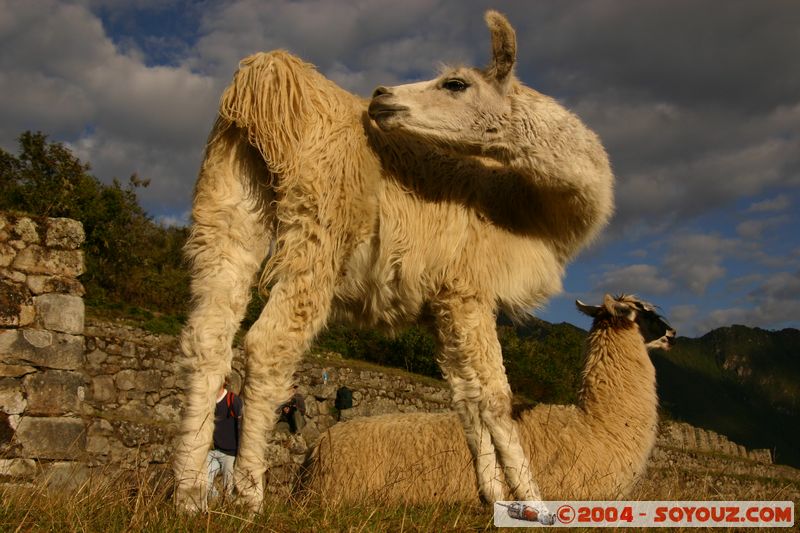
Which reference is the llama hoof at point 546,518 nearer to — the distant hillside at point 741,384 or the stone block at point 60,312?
the stone block at point 60,312

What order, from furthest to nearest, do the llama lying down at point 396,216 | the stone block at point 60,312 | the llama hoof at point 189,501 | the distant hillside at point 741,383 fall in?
the distant hillside at point 741,383 < the stone block at point 60,312 < the llama lying down at point 396,216 < the llama hoof at point 189,501

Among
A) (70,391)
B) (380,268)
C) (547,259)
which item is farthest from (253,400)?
(70,391)

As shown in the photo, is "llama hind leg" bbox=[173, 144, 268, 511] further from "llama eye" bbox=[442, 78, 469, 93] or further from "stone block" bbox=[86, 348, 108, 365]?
"stone block" bbox=[86, 348, 108, 365]

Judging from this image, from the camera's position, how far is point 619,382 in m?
5.43

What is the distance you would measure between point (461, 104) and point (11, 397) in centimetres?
429

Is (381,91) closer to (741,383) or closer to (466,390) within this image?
(466,390)

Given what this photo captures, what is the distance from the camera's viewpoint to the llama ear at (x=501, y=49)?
3.54 meters

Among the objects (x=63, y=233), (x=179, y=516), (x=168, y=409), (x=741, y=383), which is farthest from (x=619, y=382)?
(x=741, y=383)

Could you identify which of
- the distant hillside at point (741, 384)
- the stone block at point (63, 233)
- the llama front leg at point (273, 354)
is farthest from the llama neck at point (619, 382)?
the distant hillside at point (741, 384)

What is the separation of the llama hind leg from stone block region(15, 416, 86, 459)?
2.80m

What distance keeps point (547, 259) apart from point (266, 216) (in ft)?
5.34

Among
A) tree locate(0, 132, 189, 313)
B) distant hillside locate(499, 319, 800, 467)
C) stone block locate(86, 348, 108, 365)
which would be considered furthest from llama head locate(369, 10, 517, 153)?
distant hillside locate(499, 319, 800, 467)

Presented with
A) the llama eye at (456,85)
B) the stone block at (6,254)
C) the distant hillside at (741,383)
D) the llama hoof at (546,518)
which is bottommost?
the llama hoof at (546,518)

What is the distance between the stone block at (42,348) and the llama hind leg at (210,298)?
119 inches
